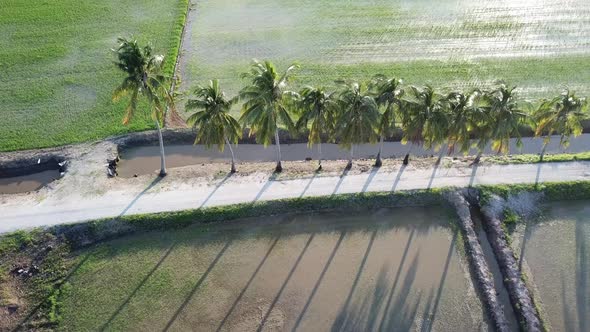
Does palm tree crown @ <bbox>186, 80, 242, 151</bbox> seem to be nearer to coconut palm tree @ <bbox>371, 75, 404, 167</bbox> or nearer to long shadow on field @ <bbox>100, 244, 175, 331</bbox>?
long shadow on field @ <bbox>100, 244, 175, 331</bbox>

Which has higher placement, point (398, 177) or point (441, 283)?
point (398, 177)

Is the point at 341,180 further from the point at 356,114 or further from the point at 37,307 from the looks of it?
the point at 37,307

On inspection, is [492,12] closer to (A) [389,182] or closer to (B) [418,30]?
(B) [418,30]

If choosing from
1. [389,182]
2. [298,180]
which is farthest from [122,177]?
[389,182]

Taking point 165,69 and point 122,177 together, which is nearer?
point 122,177

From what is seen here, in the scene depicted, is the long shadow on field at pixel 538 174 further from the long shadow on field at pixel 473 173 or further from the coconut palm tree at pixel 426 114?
the coconut palm tree at pixel 426 114

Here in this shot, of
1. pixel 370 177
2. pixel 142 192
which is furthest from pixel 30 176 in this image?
pixel 370 177

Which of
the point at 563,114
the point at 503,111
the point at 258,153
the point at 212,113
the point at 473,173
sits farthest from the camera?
the point at 258,153
